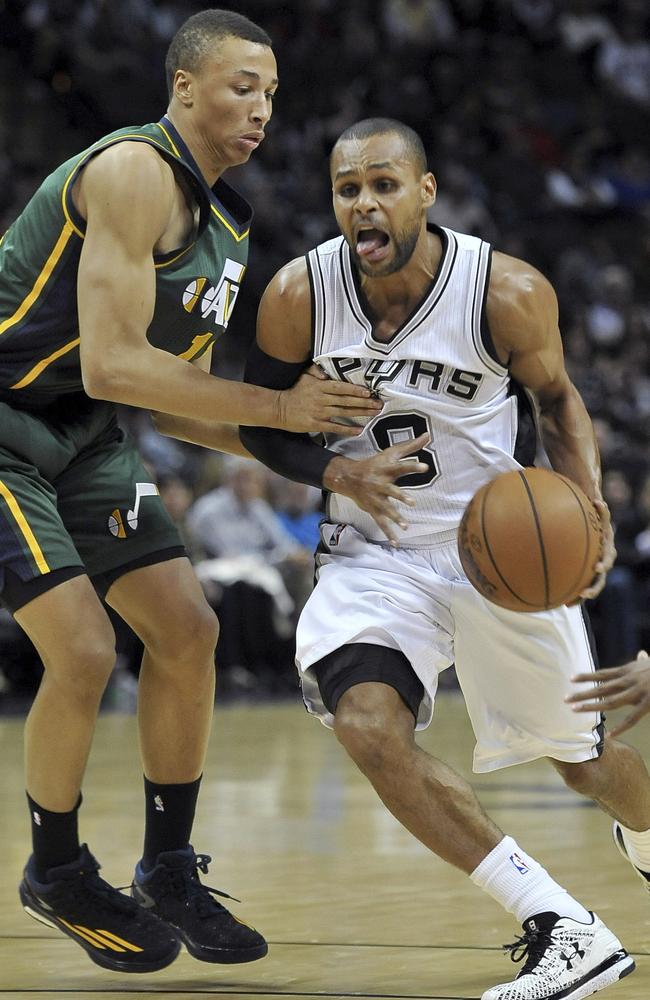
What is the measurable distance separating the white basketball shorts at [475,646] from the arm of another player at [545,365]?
0.28 m

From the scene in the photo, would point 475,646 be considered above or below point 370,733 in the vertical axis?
above

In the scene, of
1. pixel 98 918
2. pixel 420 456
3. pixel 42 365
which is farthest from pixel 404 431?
pixel 98 918

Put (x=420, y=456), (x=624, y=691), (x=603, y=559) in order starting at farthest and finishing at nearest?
(x=420, y=456) < (x=603, y=559) < (x=624, y=691)

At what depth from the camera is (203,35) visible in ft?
12.7

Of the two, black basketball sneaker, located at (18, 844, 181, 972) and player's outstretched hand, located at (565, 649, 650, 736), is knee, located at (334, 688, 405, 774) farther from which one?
black basketball sneaker, located at (18, 844, 181, 972)

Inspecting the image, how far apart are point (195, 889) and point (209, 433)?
1.23 metres

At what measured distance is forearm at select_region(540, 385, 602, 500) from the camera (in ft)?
13.1

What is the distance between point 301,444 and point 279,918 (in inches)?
55.1

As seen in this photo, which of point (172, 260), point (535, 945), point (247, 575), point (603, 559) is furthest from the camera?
point (247, 575)

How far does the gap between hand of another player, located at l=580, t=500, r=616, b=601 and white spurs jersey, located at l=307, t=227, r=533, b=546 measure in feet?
1.15

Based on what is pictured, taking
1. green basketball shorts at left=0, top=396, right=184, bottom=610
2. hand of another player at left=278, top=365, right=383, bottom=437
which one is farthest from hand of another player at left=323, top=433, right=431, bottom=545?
green basketball shorts at left=0, top=396, right=184, bottom=610

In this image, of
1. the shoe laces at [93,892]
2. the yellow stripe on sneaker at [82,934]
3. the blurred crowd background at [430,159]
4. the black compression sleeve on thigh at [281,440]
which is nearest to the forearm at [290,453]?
the black compression sleeve on thigh at [281,440]

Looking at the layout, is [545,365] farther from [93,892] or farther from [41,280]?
[93,892]

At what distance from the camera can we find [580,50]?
58.9 feet
